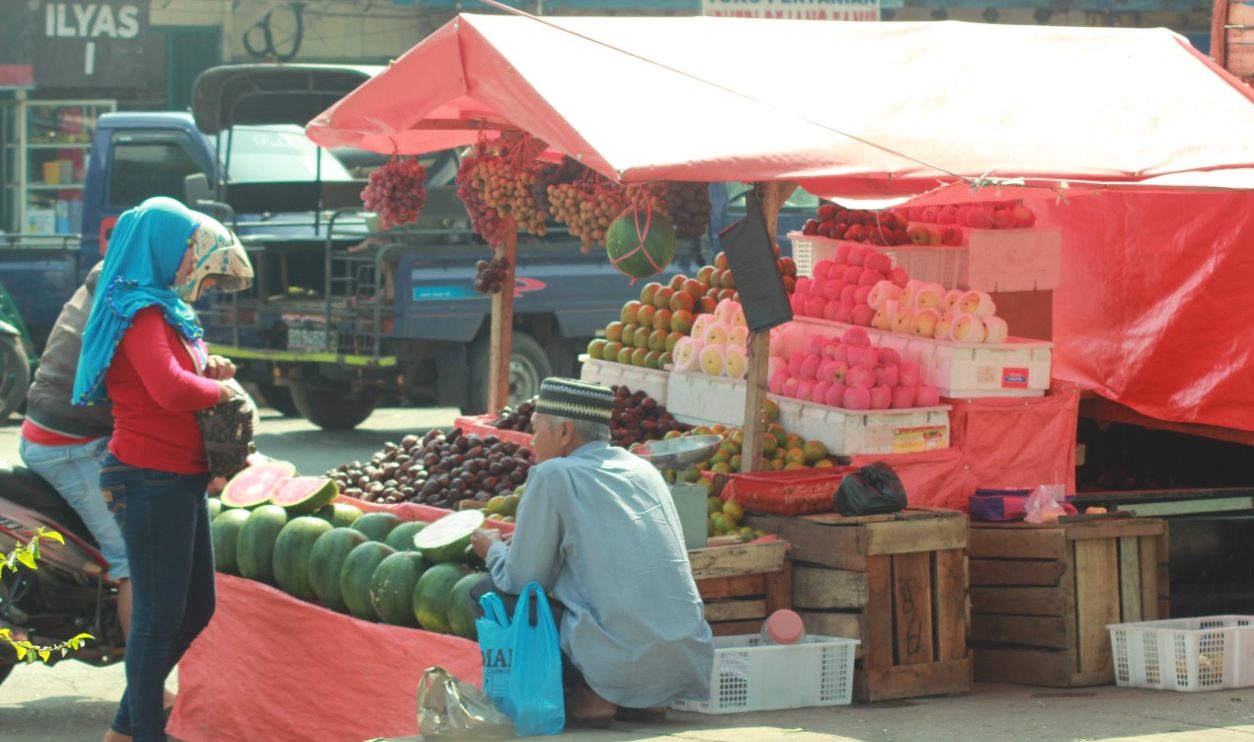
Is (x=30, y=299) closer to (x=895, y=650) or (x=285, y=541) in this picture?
(x=285, y=541)

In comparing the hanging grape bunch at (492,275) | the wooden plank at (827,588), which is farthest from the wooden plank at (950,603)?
the hanging grape bunch at (492,275)

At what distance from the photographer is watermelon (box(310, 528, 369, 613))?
677 cm

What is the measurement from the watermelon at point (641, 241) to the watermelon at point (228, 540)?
1802 millimetres

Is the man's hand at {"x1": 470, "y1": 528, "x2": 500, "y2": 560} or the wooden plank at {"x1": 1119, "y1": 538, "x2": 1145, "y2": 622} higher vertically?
the man's hand at {"x1": 470, "y1": 528, "x2": 500, "y2": 560}

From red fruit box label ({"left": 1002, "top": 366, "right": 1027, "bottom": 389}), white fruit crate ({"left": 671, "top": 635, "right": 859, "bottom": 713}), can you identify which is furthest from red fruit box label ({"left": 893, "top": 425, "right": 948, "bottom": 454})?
white fruit crate ({"left": 671, "top": 635, "right": 859, "bottom": 713})

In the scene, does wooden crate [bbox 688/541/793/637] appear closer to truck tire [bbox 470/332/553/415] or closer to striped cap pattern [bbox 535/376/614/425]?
striped cap pattern [bbox 535/376/614/425]

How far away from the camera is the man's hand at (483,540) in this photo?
18.8 ft

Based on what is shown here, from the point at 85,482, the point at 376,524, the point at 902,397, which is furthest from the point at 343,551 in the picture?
the point at 902,397

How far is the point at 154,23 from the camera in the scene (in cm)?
2325

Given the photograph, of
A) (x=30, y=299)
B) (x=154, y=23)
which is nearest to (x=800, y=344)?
(x=30, y=299)

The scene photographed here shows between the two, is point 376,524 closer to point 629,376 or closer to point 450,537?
point 450,537

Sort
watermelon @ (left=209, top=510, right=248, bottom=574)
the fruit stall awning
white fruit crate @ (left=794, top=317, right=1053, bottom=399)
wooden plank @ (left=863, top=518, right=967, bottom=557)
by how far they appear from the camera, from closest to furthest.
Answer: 1. wooden plank @ (left=863, top=518, right=967, bottom=557)
2. the fruit stall awning
3. watermelon @ (left=209, top=510, right=248, bottom=574)
4. white fruit crate @ (left=794, top=317, right=1053, bottom=399)

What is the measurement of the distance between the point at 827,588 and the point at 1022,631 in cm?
95

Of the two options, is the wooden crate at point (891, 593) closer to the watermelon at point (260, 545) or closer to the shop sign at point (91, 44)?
the watermelon at point (260, 545)
